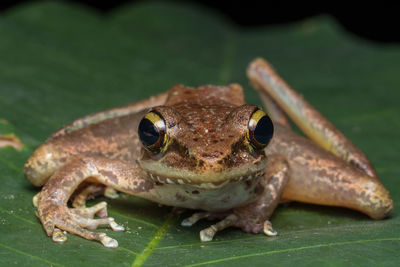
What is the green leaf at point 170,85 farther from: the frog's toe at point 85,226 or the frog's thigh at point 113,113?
the frog's thigh at point 113,113

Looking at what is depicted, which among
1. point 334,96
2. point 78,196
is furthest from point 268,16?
point 78,196

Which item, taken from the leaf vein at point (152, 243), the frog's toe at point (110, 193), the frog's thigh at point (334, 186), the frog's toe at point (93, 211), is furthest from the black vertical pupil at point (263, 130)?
the frog's toe at point (110, 193)

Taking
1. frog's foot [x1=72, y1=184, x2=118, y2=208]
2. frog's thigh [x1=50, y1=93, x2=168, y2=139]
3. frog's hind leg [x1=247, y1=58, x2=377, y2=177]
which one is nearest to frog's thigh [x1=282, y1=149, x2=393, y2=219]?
frog's hind leg [x1=247, y1=58, x2=377, y2=177]

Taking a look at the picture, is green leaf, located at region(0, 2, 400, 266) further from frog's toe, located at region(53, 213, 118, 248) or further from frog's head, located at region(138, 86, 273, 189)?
frog's head, located at region(138, 86, 273, 189)

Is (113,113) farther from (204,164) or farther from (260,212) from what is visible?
(204,164)

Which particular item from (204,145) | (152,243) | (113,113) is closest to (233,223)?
(152,243)

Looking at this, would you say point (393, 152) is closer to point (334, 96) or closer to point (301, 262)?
point (334, 96)
